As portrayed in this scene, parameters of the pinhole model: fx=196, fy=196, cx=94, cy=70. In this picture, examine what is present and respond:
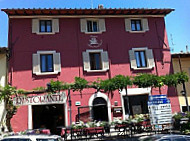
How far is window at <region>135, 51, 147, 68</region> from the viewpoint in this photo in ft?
49.9

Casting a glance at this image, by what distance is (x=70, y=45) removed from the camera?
570 inches

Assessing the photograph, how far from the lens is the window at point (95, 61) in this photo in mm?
14688

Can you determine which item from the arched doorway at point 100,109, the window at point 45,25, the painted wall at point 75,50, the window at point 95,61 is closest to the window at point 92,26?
the painted wall at point 75,50

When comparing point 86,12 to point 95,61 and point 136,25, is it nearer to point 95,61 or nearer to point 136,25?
point 95,61

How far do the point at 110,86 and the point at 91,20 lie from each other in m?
6.98

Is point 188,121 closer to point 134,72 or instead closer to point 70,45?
point 134,72

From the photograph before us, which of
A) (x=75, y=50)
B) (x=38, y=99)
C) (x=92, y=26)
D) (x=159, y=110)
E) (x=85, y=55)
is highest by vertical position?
(x=92, y=26)

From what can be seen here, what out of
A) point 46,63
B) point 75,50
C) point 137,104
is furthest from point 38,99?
point 137,104

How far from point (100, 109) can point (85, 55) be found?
4.05 meters

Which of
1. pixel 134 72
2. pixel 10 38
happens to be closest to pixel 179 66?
pixel 134 72

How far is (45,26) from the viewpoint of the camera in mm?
14703

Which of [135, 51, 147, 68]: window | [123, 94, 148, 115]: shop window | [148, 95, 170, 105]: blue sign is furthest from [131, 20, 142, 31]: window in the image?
[148, 95, 170, 105]: blue sign

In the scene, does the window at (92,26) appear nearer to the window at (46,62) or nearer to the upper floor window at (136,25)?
the upper floor window at (136,25)

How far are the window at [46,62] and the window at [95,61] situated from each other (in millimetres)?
2442
